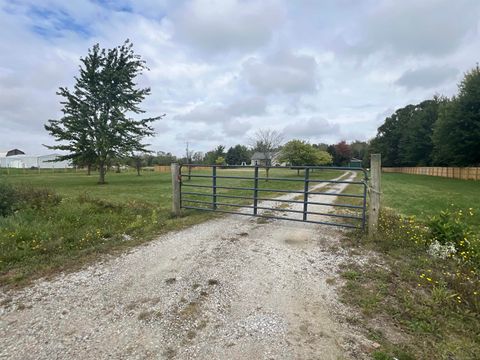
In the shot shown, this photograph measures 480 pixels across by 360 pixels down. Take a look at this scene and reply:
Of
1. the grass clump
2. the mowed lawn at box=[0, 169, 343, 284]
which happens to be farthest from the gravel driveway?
the mowed lawn at box=[0, 169, 343, 284]

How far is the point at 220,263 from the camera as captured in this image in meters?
4.23

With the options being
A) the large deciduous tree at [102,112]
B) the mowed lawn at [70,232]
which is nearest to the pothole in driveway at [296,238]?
the mowed lawn at [70,232]

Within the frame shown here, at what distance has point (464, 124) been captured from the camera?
81.5 feet

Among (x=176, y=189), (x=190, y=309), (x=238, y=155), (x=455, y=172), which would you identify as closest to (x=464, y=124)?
(x=455, y=172)

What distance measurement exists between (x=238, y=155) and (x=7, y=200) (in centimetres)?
7224

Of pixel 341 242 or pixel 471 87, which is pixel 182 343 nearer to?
pixel 341 242

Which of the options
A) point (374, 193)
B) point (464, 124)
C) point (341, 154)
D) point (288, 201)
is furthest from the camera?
point (341, 154)

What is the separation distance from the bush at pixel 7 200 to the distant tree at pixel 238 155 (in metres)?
68.7

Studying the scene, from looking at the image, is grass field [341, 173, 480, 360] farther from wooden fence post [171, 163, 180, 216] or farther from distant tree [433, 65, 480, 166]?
distant tree [433, 65, 480, 166]

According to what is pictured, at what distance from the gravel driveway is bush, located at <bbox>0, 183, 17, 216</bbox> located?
513 centimetres

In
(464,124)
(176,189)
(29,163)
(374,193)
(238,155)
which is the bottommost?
(176,189)

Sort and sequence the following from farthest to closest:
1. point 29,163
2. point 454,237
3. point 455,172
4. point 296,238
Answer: point 29,163 < point 455,172 < point 296,238 < point 454,237

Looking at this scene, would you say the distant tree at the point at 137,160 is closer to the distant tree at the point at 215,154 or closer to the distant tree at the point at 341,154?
the distant tree at the point at 215,154

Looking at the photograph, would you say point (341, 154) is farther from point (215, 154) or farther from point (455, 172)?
point (455, 172)
